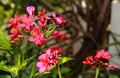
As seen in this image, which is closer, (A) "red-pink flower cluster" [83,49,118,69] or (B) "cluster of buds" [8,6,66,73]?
(B) "cluster of buds" [8,6,66,73]

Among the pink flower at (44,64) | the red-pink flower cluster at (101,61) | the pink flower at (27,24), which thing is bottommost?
the red-pink flower cluster at (101,61)

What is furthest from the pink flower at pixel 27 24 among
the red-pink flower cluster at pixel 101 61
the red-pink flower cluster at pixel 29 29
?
the red-pink flower cluster at pixel 101 61

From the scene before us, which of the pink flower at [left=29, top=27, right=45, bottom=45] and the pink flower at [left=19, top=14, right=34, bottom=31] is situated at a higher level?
the pink flower at [left=19, top=14, right=34, bottom=31]

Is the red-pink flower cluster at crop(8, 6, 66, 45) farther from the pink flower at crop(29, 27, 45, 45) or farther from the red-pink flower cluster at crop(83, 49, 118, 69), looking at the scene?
the red-pink flower cluster at crop(83, 49, 118, 69)

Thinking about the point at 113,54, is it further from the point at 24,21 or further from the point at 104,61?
the point at 24,21

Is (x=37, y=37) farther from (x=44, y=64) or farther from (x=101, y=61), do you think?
(x=101, y=61)

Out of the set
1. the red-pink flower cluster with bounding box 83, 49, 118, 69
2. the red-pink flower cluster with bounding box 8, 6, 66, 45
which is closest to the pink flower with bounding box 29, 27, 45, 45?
the red-pink flower cluster with bounding box 8, 6, 66, 45

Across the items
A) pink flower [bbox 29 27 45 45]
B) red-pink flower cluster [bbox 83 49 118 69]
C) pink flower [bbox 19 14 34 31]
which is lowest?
red-pink flower cluster [bbox 83 49 118 69]

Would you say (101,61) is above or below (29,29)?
below

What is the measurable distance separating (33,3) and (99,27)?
712 mm

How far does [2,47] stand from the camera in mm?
878

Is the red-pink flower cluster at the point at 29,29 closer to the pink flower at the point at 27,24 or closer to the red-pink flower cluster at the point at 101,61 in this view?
the pink flower at the point at 27,24

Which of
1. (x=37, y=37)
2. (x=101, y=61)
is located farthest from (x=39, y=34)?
(x=101, y=61)

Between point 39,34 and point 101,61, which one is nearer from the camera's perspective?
point 39,34
